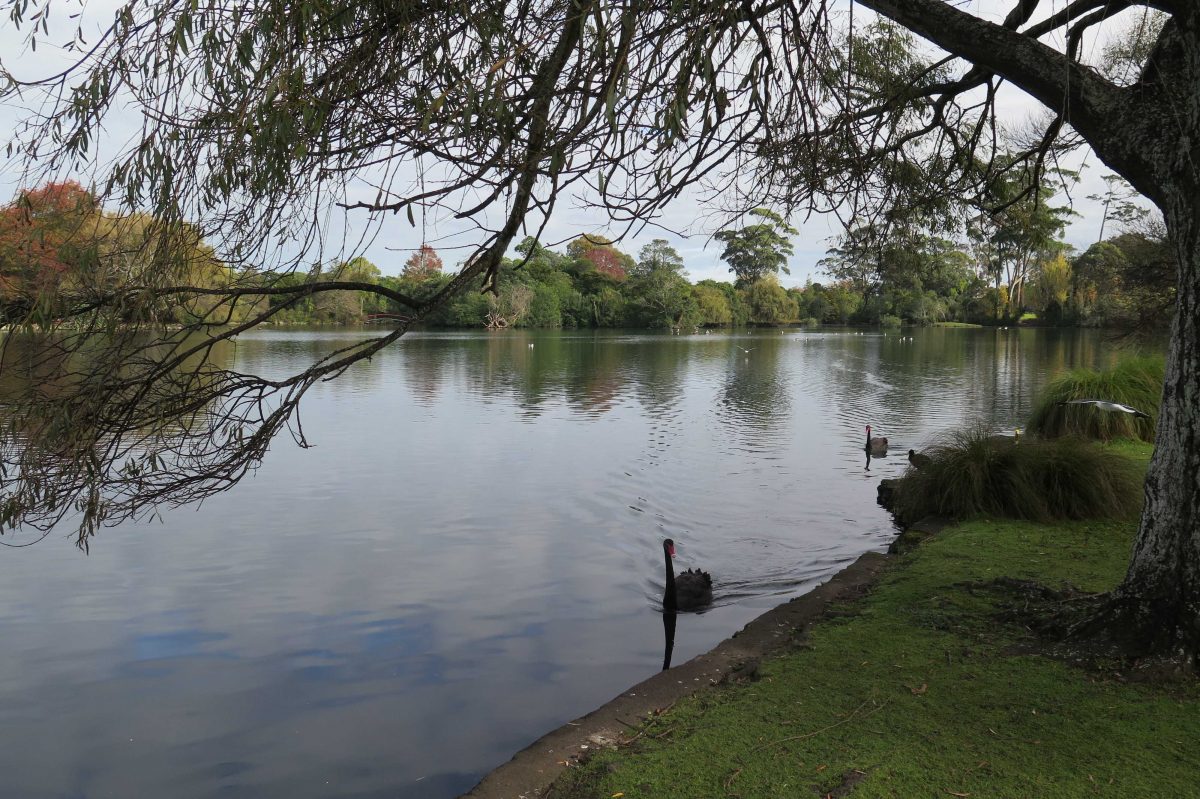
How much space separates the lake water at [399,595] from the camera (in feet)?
15.9

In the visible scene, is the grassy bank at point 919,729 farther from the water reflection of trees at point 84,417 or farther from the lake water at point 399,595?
the water reflection of trees at point 84,417

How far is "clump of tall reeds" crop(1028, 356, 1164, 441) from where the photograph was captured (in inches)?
452

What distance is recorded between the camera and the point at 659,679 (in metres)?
4.60

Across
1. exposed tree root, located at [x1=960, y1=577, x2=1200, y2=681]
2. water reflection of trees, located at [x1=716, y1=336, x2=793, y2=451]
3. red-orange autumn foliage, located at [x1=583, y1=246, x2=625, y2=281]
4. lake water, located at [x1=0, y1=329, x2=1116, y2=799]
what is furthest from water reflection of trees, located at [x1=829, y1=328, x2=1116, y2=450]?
red-orange autumn foliage, located at [x1=583, y1=246, x2=625, y2=281]

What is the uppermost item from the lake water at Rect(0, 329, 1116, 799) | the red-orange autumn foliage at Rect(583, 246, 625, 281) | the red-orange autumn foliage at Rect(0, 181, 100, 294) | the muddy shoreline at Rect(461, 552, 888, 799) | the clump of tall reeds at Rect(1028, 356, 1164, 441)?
the red-orange autumn foliage at Rect(583, 246, 625, 281)

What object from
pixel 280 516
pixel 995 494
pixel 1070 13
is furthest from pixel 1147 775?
pixel 280 516

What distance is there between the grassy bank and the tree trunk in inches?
10.7

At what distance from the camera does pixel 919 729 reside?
11.5 ft

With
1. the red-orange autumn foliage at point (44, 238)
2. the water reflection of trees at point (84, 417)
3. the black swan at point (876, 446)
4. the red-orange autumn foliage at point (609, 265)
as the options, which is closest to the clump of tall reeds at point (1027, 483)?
the black swan at point (876, 446)

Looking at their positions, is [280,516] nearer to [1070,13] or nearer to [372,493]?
[372,493]

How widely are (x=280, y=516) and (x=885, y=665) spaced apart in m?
7.72

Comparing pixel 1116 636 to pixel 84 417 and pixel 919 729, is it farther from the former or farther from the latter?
pixel 84 417

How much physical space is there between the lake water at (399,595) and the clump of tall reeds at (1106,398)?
2.31 metres

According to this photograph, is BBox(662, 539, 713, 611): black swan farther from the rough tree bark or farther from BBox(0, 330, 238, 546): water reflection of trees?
BBox(0, 330, 238, 546): water reflection of trees
